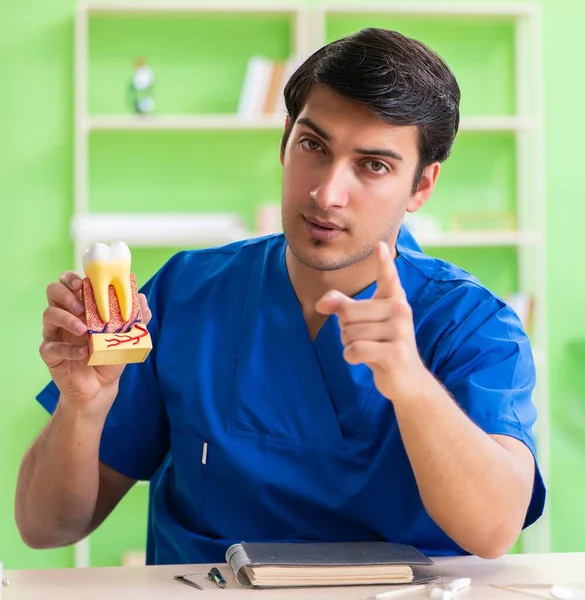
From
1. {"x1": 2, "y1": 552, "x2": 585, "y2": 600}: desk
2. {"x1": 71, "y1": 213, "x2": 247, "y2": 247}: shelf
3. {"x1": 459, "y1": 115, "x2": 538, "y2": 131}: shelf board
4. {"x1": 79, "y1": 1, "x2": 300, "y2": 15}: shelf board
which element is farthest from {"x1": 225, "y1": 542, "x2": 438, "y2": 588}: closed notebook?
{"x1": 79, "y1": 1, "x2": 300, "y2": 15}: shelf board

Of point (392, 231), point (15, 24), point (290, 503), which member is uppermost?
point (15, 24)

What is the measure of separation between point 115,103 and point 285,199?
213 centimetres

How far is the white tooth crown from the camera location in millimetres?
1358

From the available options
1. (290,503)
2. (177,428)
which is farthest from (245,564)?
(177,428)

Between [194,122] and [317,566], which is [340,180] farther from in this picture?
[194,122]

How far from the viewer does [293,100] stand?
1618mm

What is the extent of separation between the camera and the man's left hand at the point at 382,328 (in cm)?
118

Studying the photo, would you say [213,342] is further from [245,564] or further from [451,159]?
[451,159]

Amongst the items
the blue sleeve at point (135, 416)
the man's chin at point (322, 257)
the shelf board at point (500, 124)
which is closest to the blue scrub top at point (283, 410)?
the blue sleeve at point (135, 416)

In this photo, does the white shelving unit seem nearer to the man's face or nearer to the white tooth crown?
the man's face

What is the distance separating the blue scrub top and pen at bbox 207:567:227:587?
0.67 feet

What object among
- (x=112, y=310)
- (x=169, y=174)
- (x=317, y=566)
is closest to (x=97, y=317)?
(x=112, y=310)

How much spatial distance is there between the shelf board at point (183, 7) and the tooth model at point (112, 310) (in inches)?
85.9

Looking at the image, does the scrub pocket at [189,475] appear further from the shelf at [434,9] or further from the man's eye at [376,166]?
the shelf at [434,9]
